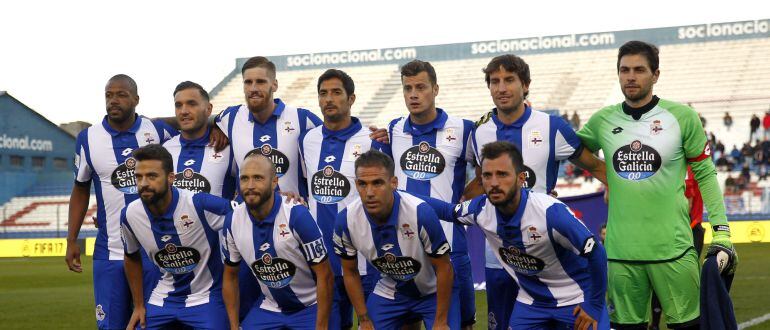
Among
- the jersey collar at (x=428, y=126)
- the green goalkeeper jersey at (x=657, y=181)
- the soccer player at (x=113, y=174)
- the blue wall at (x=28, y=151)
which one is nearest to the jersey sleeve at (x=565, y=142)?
the green goalkeeper jersey at (x=657, y=181)

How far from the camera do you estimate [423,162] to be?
6293 mm

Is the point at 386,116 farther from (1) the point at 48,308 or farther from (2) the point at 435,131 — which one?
(2) the point at 435,131

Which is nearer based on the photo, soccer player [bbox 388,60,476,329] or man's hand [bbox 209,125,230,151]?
soccer player [bbox 388,60,476,329]

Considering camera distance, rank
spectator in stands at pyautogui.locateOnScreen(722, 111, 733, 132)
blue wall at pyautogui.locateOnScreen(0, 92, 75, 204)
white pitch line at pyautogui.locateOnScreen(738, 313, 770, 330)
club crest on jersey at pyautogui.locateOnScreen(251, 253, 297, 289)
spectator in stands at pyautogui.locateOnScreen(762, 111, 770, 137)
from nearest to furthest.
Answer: club crest on jersey at pyautogui.locateOnScreen(251, 253, 297, 289) → white pitch line at pyautogui.locateOnScreen(738, 313, 770, 330) → spectator in stands at pyautogui.locateOnScreen(762, 111, 770, 137) → spectator in stands at pyautogui.locateOnScreen(722, 111, 733, 132) → blue wall at pyautogui.locateOnScreen(0, 92, 75, 204)

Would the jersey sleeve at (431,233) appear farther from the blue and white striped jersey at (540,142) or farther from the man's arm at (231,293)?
the man's arm at (231,293)

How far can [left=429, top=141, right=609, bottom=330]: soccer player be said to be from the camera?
5.23 m

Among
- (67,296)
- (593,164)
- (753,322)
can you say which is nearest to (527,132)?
(593,164)

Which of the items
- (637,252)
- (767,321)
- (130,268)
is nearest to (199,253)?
(130,268)

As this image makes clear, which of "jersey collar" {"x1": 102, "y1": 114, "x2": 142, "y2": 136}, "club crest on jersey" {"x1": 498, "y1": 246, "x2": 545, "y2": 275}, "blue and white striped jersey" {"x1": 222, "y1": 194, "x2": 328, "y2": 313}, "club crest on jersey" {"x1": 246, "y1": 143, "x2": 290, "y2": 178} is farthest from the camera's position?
"jersey collar" {"x1": 102, "y1": 114, "x2": 142, "y2": 136}

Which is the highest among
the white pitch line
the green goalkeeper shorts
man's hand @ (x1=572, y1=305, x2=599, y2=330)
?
the green goalkeeper shorts

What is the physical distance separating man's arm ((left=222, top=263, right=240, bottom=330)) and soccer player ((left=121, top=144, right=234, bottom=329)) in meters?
0.25

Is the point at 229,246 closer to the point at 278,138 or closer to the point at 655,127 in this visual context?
the point at 278,138

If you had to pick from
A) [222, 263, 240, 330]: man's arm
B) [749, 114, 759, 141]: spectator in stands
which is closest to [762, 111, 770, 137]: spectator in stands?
[749, 114, 759, 141]: spectator in stands

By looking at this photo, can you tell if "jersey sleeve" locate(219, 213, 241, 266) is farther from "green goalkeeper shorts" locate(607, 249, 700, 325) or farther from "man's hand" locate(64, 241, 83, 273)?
"green goalkeeper shorts" locate(607, 249, 700, 325)
